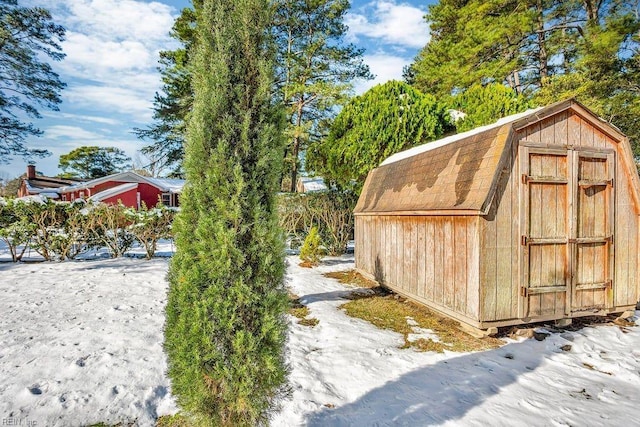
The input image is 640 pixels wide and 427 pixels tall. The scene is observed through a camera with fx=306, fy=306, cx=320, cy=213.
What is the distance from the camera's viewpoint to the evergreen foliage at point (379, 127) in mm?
9195

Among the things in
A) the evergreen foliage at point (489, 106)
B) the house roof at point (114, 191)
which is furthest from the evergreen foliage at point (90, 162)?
the evergreen foliage at point (489, 106)

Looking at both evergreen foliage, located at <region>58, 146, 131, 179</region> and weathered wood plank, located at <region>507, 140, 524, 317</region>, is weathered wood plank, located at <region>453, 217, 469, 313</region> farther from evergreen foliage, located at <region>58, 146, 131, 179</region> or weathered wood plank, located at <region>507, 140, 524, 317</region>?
evergreen foliage, located at <region>58, 146, 131, 179</region>

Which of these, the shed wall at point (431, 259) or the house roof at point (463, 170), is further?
the shed wall at point (431, 259)

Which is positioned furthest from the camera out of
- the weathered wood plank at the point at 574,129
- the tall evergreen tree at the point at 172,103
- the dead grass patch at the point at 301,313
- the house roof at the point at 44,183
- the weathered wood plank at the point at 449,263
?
Result: the house roof at the point at 44,183

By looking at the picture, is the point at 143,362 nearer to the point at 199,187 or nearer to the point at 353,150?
the point at 199,187

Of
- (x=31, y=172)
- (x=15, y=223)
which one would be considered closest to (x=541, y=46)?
(x=15, y=223)

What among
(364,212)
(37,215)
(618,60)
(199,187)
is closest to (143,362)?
(199,187)

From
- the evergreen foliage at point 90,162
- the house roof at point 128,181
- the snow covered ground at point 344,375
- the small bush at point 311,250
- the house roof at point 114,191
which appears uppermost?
the evergreen foliage at point 90,162

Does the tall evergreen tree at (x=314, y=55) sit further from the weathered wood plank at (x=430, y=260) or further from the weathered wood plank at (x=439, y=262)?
the weathered wood plank at (x=439, y=262)

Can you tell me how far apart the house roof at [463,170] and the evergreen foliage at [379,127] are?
2931mm

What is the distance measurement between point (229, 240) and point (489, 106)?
10.9m

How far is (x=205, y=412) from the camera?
194 centimetres

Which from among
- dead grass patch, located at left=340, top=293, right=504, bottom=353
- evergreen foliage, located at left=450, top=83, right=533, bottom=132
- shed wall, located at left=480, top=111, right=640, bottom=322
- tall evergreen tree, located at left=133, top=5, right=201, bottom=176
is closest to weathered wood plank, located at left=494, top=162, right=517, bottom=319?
shed wall, located at left=480, top=111, right=640, bottom=322

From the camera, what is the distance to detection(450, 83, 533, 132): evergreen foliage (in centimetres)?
1002
